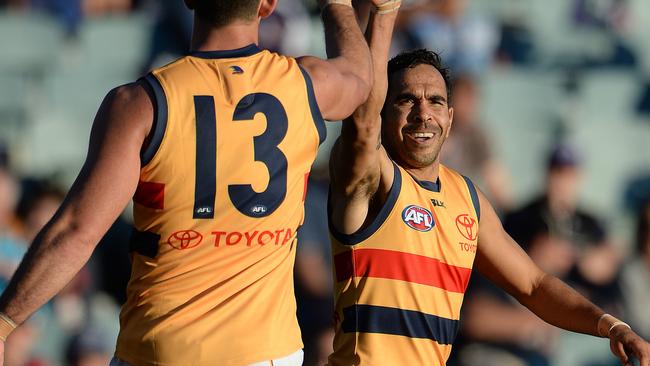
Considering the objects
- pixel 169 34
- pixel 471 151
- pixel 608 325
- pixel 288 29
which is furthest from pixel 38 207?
pixel 608 325

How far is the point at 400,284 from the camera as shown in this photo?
514cm

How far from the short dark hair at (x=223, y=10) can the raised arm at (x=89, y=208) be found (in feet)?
1.41

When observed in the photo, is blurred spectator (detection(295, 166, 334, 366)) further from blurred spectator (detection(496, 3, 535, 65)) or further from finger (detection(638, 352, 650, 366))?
finger (detection(638, 352, 650, 366))

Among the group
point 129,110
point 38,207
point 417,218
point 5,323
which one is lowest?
point 38,207

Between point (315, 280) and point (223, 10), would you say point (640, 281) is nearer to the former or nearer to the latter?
point (315, 280)

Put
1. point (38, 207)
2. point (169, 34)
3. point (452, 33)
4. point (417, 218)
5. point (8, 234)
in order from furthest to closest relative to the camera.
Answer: point (169, 34)
point (452, 33)
point (38, 207)
point (8, 234)
point (417, 218)

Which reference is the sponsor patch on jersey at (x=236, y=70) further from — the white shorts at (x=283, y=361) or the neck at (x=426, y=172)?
the neck at (x=426, y=172)

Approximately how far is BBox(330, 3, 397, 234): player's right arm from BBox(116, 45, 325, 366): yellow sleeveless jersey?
31.1 inches

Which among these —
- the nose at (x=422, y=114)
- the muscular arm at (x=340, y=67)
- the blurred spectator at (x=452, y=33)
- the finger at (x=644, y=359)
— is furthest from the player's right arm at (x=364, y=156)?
the blurred spectator at (x=452, y=33)

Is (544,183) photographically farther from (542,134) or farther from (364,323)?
(364,323)

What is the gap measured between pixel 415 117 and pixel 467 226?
0.60 meters

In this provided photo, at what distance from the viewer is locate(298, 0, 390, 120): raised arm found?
4.25 meters

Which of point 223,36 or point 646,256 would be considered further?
point 646,256

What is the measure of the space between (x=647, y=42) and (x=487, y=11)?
1789mm
